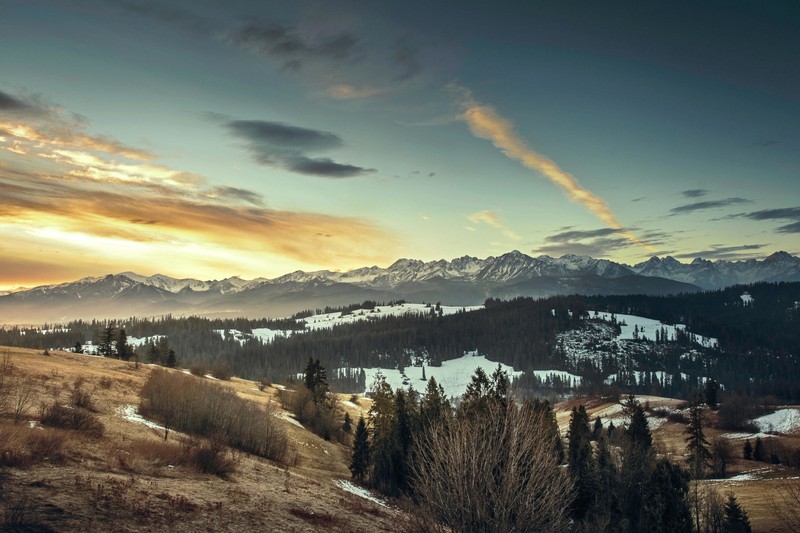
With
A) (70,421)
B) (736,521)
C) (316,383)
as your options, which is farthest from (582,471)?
(70,421)

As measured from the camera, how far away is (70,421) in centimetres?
2992

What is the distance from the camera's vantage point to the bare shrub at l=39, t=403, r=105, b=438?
29.1 meters

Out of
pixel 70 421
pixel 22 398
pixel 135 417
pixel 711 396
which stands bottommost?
pixel 711 396

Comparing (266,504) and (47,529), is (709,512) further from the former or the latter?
(47,529)

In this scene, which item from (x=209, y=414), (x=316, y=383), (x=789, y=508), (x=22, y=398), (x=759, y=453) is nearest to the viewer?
(x=22, y=398)

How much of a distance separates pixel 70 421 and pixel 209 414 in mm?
17008

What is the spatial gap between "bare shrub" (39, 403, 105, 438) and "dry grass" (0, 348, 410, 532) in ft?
3.33

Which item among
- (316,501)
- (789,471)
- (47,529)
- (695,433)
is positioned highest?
(47,529)

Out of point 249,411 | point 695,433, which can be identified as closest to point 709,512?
point 695,433

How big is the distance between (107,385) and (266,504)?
3669 centimetres

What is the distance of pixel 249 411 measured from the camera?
1994 inches

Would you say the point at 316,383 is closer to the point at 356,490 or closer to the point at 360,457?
the point at 360,457

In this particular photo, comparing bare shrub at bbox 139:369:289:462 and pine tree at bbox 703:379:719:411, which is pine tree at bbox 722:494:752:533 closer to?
bare shrub at bbox 139:369:289:462

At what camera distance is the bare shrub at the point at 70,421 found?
29141mm
